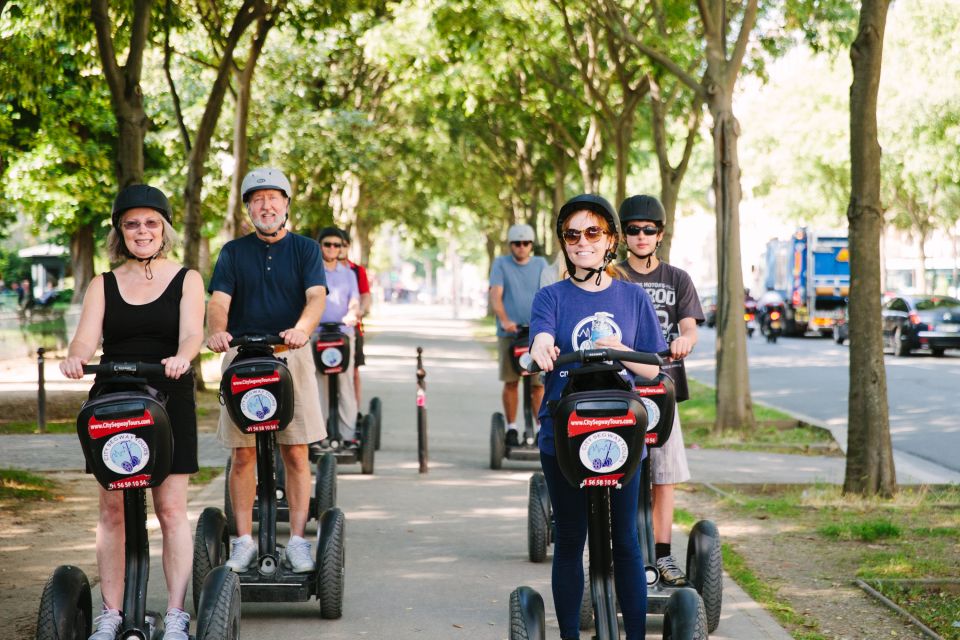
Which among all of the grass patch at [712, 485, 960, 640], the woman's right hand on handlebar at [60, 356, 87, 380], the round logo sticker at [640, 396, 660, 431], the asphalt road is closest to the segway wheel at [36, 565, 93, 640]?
the woman's right hand on handlebar at [60, 356, 87, 380]

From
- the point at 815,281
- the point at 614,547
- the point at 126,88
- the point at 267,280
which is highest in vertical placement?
the point at 126,88

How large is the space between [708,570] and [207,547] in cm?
232

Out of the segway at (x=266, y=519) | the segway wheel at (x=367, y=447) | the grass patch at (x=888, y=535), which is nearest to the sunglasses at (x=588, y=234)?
the segway at (x=266, y=519)

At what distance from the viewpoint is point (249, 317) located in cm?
646

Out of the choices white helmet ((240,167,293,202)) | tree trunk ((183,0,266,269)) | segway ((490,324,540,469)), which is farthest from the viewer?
tree trunk ((183,0,266,269))

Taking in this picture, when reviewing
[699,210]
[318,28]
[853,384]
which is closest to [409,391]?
[318,28]

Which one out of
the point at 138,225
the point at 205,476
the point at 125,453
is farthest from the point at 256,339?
the point at 205,476

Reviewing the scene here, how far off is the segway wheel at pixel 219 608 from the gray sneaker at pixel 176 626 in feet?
0.18

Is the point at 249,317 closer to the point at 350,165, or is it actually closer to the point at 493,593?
the point at 493,593

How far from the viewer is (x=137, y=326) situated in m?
5.10

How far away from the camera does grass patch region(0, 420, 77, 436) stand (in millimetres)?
14820

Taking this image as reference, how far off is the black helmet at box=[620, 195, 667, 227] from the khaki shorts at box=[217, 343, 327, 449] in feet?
5.72

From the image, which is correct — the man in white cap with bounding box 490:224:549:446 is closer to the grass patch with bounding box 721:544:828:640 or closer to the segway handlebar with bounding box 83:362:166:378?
the grass patch with bounding box 721:544:828:640

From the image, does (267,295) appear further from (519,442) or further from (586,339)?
(519,442)
